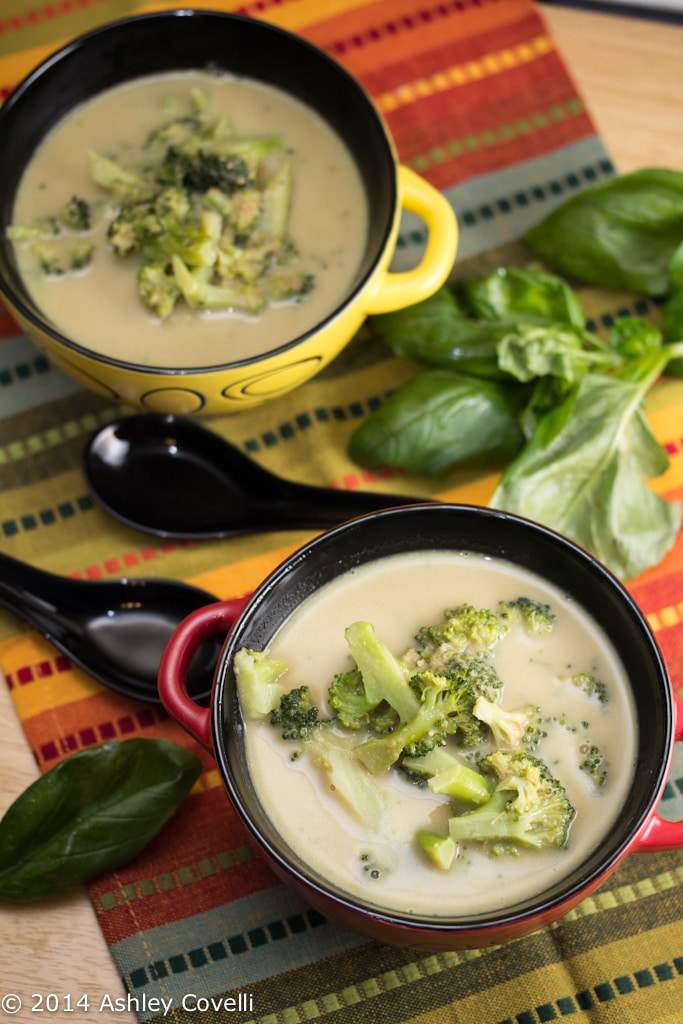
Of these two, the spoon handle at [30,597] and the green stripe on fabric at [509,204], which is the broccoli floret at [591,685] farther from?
the green stripe on fabric at [509,204]

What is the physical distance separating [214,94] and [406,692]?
1.41m

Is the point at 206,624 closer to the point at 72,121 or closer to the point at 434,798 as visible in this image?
the point at 434,798

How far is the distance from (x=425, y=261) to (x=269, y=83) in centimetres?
62

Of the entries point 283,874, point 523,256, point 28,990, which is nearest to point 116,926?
point 28,990

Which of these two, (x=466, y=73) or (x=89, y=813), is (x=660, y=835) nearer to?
(x=89, y=813)

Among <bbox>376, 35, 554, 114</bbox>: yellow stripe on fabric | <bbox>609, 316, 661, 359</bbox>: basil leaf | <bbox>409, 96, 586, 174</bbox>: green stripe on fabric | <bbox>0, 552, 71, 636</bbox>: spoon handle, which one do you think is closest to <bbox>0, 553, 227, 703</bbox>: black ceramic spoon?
<bbox>0, 552, 71, 636</bbox>: spoon handle

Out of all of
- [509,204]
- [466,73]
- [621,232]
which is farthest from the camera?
[466,73]

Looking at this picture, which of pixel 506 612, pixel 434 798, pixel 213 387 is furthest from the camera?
pixel 213 387

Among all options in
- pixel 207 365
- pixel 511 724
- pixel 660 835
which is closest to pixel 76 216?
pixel 207 365

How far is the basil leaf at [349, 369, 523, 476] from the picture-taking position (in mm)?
2111

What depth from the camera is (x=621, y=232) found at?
2279 mm

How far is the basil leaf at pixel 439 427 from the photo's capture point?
211cm

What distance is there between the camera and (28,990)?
1785 millimetres

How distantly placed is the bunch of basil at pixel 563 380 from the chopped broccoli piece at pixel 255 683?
1.93 feet
